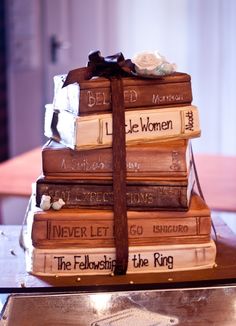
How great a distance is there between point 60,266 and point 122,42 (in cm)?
251

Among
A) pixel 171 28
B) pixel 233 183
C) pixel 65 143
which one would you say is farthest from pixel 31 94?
pixel 65 143

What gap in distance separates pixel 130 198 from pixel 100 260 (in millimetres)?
104

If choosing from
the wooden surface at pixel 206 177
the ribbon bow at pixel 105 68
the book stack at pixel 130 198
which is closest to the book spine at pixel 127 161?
the book stack at pixel 130 198

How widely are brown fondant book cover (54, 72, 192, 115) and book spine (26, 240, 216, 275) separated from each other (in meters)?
0.21

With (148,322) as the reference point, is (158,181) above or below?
above

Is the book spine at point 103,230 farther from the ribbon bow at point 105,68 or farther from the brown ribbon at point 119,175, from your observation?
the ribbon bow at point 105,68

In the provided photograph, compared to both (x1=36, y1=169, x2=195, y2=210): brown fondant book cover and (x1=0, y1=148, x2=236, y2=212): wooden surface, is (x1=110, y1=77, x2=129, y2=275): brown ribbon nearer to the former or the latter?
(x1=36, y1=169, x2=195, y2=210): brown fondant book cover

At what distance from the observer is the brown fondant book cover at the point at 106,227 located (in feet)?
3.21

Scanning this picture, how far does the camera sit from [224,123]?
3322 mm

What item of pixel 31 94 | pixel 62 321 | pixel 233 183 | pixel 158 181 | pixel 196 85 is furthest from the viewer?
pixel 31 94

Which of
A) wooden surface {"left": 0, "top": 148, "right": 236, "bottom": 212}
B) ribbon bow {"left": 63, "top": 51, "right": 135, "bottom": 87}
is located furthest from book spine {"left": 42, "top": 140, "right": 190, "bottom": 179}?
wooden surface {"left": 0, "top": 148, "right": 236, "bottom": 212}

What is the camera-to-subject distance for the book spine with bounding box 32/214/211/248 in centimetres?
98

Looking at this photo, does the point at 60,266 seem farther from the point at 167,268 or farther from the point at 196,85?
the point at 196,85

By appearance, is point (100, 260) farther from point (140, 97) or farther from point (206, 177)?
point (206, 177)
